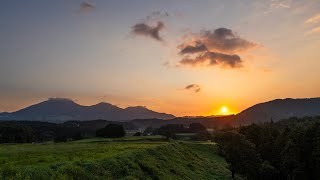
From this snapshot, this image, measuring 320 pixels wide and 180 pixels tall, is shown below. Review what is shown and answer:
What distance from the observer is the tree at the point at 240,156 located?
269ft

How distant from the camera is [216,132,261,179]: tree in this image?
82125mm

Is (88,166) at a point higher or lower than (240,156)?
higher

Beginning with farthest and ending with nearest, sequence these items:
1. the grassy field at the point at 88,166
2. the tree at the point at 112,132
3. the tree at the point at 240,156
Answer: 1. the tree at the point at 112,132
2. the tree at the point at 240,156
3. the grassy field at the point at 88,166

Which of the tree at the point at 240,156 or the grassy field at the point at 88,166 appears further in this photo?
the tree at the point at 240,156

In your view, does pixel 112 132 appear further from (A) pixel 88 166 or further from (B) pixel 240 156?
(A) pixel 88 166

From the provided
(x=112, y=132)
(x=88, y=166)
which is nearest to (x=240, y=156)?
(x=88, y=166)

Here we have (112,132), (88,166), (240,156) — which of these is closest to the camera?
(88,166)

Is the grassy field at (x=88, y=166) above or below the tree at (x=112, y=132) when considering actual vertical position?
below

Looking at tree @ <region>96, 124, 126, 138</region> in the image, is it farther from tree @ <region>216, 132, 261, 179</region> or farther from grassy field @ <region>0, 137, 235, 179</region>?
grassy field @ <region>0, 137, 235, 179</region>

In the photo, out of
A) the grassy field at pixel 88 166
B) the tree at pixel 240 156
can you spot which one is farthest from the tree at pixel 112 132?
the grassy field at pixel 88 166

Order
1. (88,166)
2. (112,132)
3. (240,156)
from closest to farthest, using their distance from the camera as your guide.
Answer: (88,166)
(240,156)
(112,132)

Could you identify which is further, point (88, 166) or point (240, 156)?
point (240, 156)

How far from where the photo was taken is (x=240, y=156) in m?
82.1

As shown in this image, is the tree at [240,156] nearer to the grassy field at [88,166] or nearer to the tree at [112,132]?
the grassy field at [88,166]
